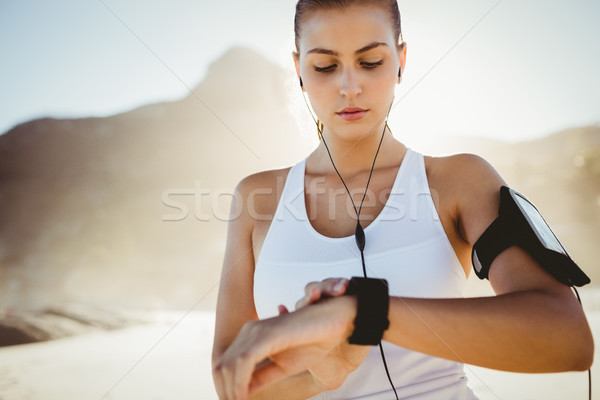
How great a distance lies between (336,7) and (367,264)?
2.69 feet

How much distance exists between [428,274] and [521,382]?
2.28 meters

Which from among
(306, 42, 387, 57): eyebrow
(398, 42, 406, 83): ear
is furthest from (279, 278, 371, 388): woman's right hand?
(398, 42, 406, 83): ear

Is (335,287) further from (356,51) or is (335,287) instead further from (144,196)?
(144,196)

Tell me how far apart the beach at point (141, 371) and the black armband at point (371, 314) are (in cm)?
246

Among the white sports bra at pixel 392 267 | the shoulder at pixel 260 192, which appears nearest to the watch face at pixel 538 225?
the white sports bra at pixel 392 267

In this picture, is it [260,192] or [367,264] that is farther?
[260,192]

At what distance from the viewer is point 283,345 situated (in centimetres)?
84

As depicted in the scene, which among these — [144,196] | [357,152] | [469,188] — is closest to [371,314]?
[469,188]

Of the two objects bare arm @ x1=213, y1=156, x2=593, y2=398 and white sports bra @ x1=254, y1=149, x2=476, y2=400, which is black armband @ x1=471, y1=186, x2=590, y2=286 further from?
white sports bra @ x1=254, y1=149, x2=476, y2=400

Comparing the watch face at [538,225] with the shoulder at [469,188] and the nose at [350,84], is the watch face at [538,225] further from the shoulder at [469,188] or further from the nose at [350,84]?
the nose at [350,84]

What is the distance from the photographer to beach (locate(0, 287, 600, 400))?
2.96m

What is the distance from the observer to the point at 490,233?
1109 mm

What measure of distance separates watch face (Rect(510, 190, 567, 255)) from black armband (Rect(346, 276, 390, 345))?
1.34ft

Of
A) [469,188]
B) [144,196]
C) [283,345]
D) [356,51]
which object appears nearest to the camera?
[283,345]
